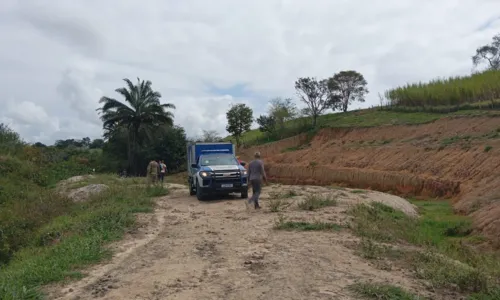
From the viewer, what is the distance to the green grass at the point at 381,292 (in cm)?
550

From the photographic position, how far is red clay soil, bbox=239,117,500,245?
18.7 metres

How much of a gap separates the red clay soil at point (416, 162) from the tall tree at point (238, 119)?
30.9 ft

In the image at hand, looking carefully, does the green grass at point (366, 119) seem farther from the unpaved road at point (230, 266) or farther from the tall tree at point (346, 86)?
the unpaved road at point (230, 266)

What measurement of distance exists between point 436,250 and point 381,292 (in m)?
3.55

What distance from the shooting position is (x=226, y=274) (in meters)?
6.89

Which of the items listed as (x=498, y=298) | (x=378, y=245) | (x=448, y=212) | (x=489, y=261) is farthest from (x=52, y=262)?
(x=448, y=212)

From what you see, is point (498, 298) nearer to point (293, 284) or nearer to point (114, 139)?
point (293, 284)

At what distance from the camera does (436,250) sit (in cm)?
857

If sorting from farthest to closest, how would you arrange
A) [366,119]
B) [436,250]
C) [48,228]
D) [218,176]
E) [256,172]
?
[366,119] → [218,176] → [256,172] → [48,228] → [436,250]

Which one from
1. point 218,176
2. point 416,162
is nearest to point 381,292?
point 218,176

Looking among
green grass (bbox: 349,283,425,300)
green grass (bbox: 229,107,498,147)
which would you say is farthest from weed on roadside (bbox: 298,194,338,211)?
green grass (bbox: 229,107,498,147)

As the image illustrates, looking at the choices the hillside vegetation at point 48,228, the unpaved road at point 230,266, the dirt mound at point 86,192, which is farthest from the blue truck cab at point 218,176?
the dirt mound at point 86,192

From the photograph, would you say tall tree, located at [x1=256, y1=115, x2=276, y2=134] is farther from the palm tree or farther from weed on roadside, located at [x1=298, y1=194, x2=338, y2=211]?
weed on roadside, located at [x1=298, y1=194, x2=338, y2=211]

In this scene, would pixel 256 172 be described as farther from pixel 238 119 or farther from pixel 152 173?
pixel 238 119
